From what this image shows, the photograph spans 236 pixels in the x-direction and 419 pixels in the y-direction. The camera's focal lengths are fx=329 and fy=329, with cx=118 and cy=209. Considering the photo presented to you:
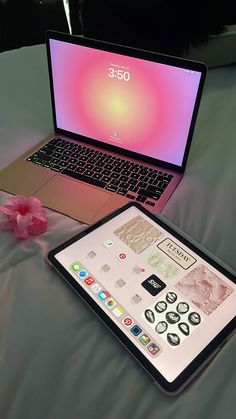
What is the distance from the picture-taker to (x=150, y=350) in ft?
1.39

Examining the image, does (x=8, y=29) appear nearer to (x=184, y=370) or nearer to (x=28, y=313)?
(x=28, y=313)

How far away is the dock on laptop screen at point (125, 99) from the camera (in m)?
0.61

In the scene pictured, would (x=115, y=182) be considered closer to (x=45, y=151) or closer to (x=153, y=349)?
(x=45, y=151)

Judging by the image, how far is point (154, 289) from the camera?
480mm

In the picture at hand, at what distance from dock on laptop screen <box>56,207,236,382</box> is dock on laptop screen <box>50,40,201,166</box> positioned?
19cm

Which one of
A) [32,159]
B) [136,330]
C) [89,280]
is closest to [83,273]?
[89,280]

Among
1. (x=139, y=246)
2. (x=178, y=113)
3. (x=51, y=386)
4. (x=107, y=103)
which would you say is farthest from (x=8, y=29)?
(x=51, y=386)

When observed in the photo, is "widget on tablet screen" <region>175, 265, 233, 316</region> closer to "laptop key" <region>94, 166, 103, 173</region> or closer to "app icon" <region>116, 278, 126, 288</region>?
"app icon" <region>116, 278, 126, 288</region>

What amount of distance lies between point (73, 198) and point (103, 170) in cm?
10

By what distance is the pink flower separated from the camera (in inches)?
21.9

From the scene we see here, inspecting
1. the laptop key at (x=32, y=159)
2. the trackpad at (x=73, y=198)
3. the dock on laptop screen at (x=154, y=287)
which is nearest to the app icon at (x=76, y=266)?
the dock on laptop screen at (x=154, y=287)

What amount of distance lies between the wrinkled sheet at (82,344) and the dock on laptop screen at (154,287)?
0.03m

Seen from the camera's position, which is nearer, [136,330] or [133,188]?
[136,330]

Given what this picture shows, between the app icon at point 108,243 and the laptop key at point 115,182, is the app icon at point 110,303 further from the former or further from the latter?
the laptop key at point 115,182
